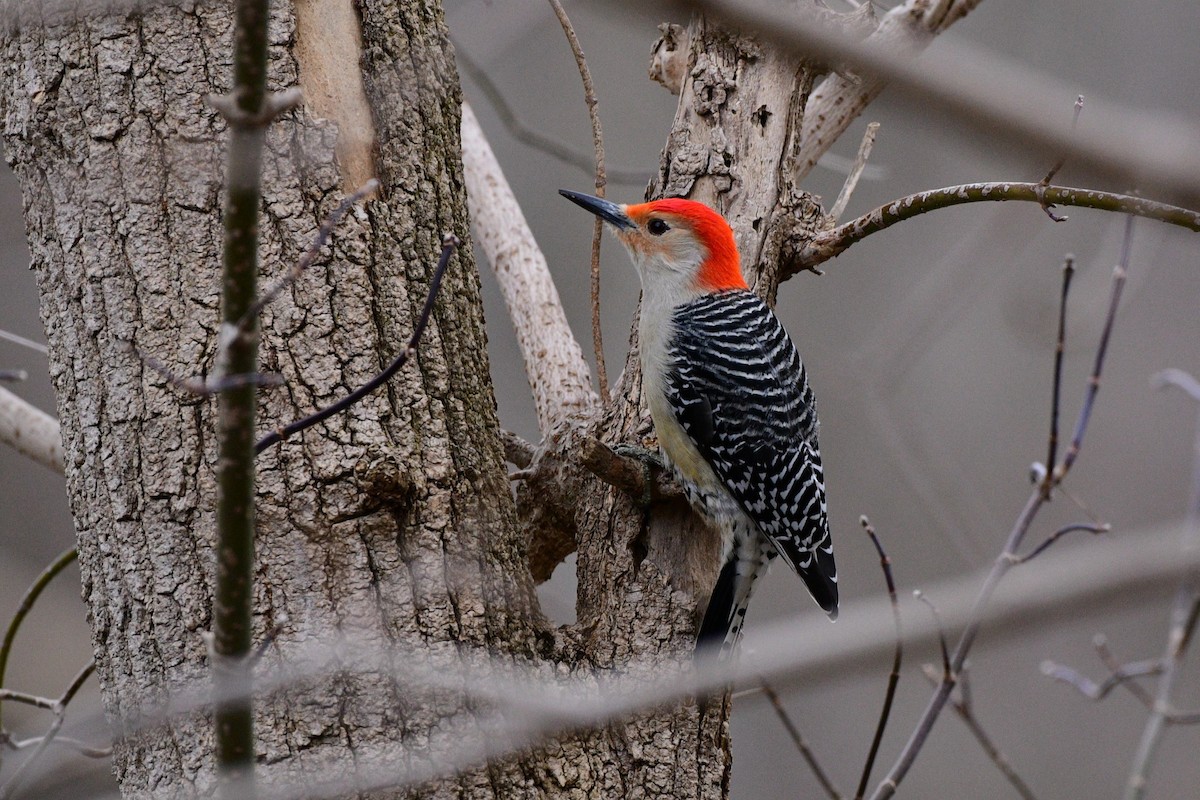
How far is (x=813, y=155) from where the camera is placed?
3.47 metres

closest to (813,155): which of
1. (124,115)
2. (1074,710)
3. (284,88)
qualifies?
(284,88)

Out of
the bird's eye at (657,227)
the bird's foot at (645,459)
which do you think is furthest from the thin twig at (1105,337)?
the bird's eye at (657,227)

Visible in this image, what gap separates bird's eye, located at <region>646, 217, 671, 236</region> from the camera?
359 cm

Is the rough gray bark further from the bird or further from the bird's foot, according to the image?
the bird

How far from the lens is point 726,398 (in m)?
3.72

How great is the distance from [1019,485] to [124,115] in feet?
22.6

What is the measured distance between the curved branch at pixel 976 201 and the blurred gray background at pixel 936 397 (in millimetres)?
3403

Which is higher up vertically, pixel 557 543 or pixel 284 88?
pixel 284 88

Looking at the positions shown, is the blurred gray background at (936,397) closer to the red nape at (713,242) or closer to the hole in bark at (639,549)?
the red nape at (713,242)

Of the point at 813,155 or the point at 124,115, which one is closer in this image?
the point at 124,115

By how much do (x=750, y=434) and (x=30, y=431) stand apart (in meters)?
2.19

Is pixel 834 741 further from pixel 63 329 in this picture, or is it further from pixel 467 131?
pixel 63 329

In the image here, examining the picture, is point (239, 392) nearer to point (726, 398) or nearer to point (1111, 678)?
point (1111, 678)

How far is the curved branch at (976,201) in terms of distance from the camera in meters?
1.96
